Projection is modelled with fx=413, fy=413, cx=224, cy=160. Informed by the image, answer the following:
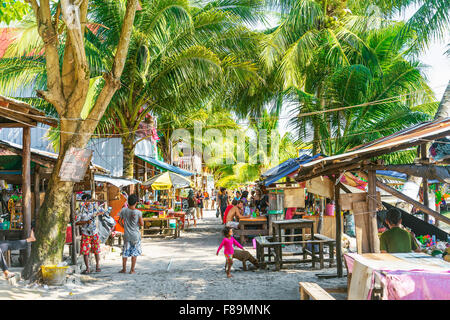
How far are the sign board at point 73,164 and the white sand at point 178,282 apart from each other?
1.84 metres

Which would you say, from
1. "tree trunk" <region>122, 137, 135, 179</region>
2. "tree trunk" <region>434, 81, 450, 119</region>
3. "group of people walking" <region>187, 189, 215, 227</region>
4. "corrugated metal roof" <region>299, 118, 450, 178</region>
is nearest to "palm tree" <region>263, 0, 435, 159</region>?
"tree trunk" <region>434, 81, 450, 119</region>

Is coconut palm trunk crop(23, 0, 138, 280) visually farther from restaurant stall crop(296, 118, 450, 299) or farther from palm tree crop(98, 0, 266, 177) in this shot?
palm tree crop(98, 0, 266, 177)

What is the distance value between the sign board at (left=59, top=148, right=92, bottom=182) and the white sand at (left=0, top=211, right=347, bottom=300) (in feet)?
6.05

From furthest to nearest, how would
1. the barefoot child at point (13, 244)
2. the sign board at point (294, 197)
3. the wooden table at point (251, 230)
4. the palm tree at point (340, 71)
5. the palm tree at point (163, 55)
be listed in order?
the palm tree at point (340, 71)
the palm tree at point (163, 55)
the wooden table at point (251, 230)
the sign board at point (294, 197)
the barefoot child at point (13, 244)

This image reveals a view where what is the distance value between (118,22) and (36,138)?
294 inches

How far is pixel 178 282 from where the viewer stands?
7770mm

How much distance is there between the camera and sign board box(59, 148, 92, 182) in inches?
289

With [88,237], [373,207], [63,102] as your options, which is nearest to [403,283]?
[373,207]

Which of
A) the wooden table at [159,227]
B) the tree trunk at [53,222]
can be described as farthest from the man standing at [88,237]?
the wooden table at [159,227]

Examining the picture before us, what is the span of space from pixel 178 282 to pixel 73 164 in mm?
2916

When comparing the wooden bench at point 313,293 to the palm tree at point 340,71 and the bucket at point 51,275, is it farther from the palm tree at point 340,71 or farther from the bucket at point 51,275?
the palm tree at point 340,71

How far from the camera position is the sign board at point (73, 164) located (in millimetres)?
7352

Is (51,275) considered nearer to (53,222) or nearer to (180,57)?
(53,222)
